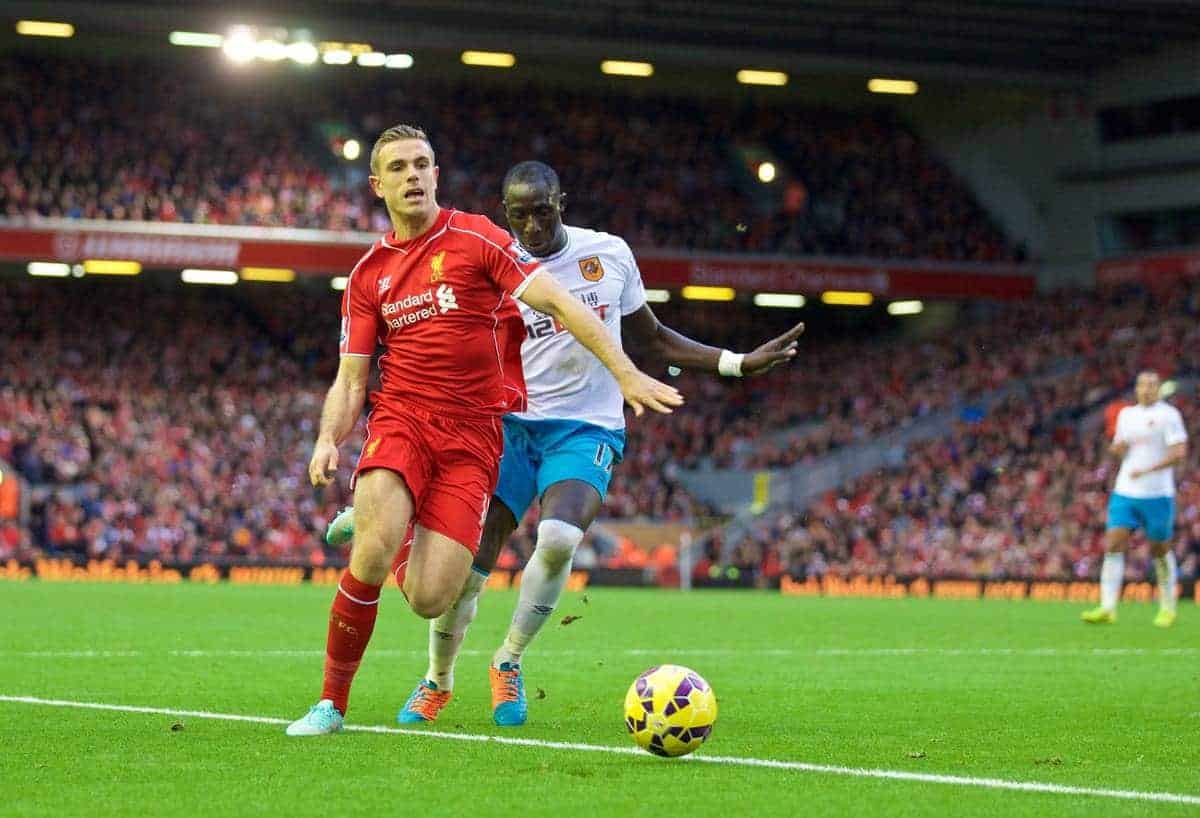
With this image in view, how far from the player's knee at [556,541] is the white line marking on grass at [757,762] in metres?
1.02

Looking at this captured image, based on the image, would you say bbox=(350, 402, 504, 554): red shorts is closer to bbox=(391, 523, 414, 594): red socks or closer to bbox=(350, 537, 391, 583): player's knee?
bbox=(391, 523, 414, 594): red socks

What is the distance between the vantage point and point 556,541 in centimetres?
850

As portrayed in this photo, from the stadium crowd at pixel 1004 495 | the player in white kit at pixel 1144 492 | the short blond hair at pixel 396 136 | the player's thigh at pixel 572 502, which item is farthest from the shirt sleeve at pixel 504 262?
the stadium crowd at pixel 1004 495

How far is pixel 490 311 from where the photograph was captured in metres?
7.99

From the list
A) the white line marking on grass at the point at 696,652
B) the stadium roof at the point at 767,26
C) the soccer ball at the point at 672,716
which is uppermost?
the stadium roof at the point at 767,26

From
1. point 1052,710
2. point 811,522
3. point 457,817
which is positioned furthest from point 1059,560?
point 457,817

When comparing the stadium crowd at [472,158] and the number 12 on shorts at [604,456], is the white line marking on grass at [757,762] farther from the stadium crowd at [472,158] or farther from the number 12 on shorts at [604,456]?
the stadium crowd at [472,158]

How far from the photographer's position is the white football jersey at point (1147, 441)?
1764 cm

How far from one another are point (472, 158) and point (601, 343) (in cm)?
3575

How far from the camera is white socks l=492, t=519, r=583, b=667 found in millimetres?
8523

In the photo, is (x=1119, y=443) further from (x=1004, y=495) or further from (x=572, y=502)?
(x=1004, y=495)

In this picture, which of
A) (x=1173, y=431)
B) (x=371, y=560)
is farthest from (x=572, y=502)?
(x=1173, y=431)

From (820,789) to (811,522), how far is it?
3029cm

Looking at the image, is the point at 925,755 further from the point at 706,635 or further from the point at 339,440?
the point at 706,635
